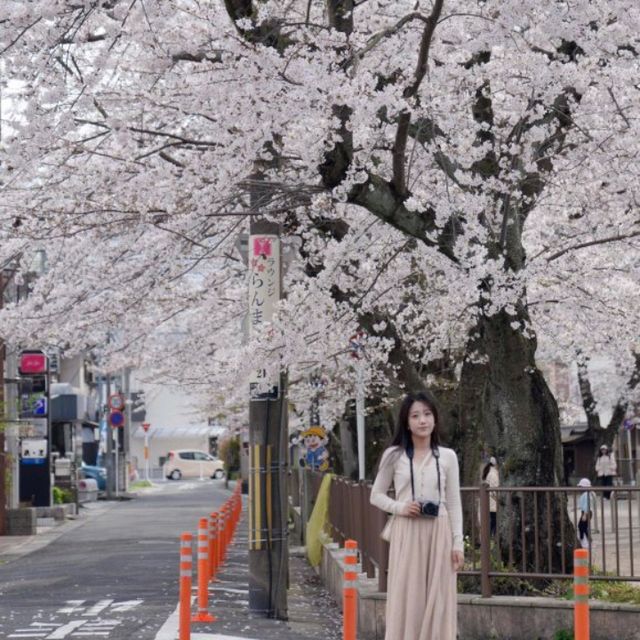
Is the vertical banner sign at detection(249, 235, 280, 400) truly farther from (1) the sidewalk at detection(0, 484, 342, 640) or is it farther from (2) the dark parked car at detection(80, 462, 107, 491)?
(2) the dark parked car at detection(80, 462, 107, 491)

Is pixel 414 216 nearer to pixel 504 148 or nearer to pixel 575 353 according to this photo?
pixel 504 148

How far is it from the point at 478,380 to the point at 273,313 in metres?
7.35

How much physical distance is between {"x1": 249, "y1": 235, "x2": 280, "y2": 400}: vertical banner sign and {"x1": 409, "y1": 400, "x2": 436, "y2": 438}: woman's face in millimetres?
6087

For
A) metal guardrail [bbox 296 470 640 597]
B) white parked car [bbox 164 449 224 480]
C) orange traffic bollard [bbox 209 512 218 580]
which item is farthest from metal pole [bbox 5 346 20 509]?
white parked car [bbox 164 449 224 480]

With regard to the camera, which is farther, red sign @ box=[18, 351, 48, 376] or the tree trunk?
red sign @ box=[18, 351, 48, 376]

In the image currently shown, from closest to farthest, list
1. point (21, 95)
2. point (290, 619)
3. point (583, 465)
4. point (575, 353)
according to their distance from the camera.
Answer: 1. point (21, 95)
2. point (290, 619)
3. point (575, 353)
4. point (583, 465)

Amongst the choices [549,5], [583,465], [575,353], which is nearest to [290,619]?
[549,5]

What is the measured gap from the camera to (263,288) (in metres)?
15.0

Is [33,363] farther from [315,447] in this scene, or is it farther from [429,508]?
[429,508]

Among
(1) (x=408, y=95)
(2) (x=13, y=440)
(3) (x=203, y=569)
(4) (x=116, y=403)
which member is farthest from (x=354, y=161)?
(4) (x=116, y=403)

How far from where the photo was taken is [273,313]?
15.0 m

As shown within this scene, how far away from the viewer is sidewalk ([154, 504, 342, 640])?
13.0m

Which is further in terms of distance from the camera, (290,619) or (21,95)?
(290,619)

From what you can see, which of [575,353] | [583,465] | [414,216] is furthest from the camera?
[583,465]
